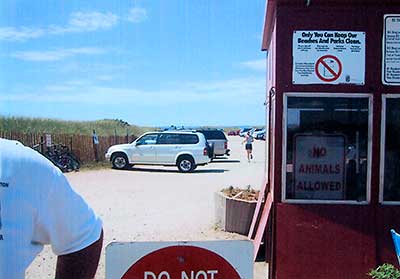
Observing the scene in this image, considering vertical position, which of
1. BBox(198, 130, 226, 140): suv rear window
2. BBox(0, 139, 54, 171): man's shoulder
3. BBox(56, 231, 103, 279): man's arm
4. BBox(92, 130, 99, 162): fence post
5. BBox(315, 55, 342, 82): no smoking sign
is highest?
BBox(315, 55, 342, 82): no smoking sign

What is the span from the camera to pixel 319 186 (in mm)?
5547

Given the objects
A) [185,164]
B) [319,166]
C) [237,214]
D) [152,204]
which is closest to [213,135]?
[185,164]

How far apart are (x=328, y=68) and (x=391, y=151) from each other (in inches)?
45.5

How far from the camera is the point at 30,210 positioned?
1588 millimetres

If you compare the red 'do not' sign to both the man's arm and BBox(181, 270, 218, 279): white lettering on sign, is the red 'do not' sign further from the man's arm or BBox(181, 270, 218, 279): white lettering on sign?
the man's arm

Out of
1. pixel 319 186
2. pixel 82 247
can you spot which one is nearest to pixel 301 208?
pixel 319 186

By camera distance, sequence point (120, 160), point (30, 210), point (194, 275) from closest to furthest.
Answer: point (30, 210), point (194, 275), point (120, 160)

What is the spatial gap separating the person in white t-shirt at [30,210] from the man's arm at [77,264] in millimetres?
27

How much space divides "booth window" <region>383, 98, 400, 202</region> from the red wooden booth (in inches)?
0.4

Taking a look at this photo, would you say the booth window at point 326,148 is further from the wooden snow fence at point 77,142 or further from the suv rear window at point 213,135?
the suv rear window at point 213,135

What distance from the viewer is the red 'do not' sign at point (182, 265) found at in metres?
2.05

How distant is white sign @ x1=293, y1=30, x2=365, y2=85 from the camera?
5.33 m

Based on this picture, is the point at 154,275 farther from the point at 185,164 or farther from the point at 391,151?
the point at 185,164

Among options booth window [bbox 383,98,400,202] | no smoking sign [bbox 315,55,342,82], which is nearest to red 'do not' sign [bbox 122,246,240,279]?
no smoking sign [bbox 315,55,342,82]
